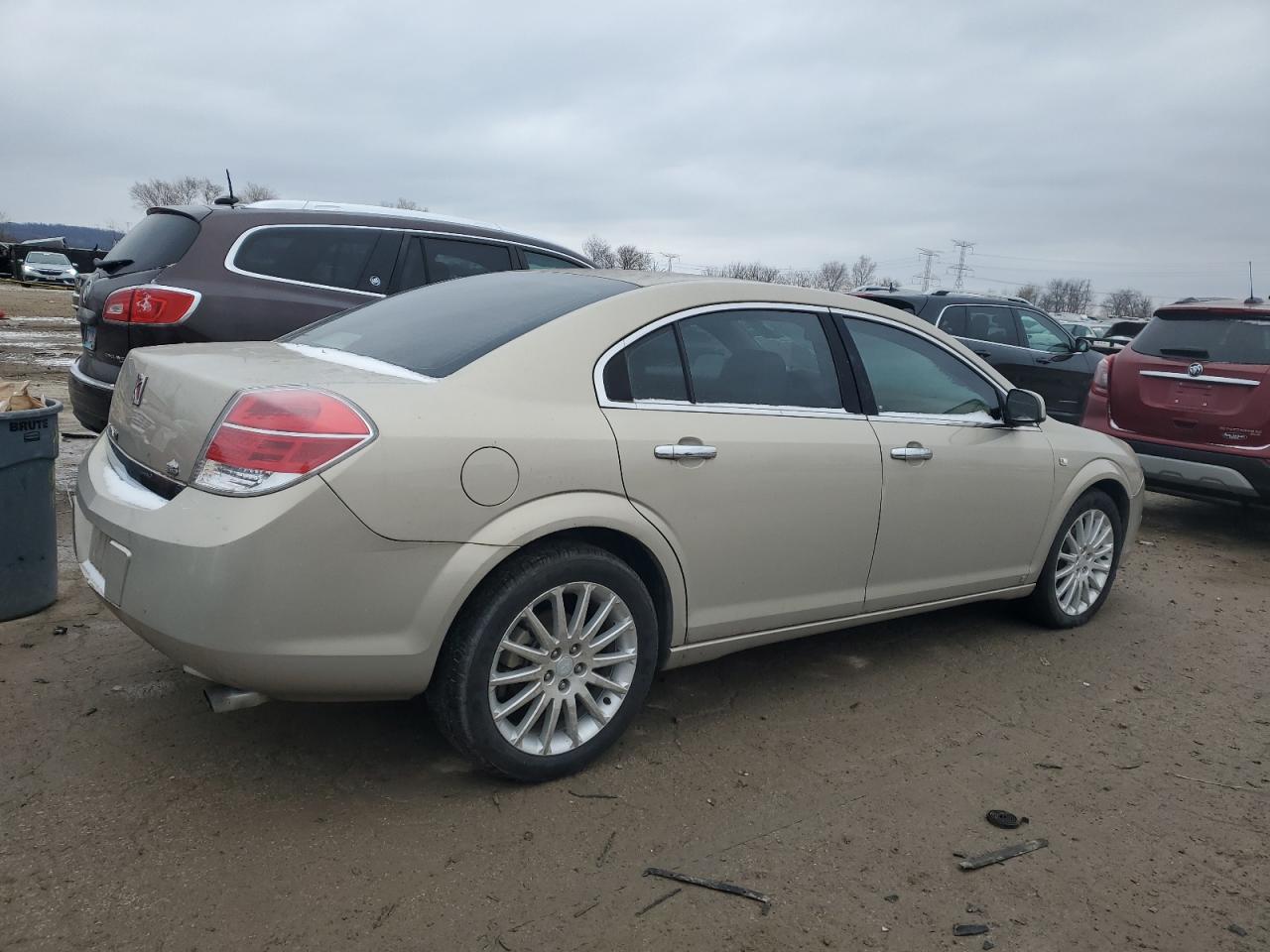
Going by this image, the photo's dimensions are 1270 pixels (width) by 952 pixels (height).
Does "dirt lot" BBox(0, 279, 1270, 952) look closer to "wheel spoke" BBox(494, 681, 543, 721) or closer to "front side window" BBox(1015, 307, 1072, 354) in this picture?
"wheel spoke" BBox(494, 681, 543, 721)

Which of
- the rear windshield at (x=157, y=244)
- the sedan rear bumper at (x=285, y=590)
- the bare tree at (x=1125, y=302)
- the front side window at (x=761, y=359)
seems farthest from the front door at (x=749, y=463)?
the bare tree at (x=1125, y=302)

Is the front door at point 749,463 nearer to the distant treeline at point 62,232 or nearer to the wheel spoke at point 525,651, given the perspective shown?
the wheel spoke at point 525,651

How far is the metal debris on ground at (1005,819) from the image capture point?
3.05 meters

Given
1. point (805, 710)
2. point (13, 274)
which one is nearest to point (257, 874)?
point (805, 710)

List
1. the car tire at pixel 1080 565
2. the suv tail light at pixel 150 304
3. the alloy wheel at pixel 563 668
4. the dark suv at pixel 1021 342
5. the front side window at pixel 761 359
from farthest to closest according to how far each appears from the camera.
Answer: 1. the dark suv at pixel 1021 342
2. the suv tail light at pixel 150 304
3. the car tire at pixel 1080 565
4. the front side window at pixel 761 359
5. the alloy wheel at pixel 563 668

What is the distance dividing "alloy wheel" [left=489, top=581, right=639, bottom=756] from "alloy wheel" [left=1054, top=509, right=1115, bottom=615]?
263cm

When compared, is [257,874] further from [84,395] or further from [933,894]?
[84,395]

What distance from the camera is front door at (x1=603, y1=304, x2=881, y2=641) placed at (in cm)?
323

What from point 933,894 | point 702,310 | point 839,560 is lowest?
point 933,894

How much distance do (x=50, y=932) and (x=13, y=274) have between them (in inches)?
1670

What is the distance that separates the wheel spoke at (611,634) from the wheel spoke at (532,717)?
0.21 m

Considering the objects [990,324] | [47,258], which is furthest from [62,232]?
[990,324]

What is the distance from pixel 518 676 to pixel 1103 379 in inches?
244

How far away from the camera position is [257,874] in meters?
2.59
